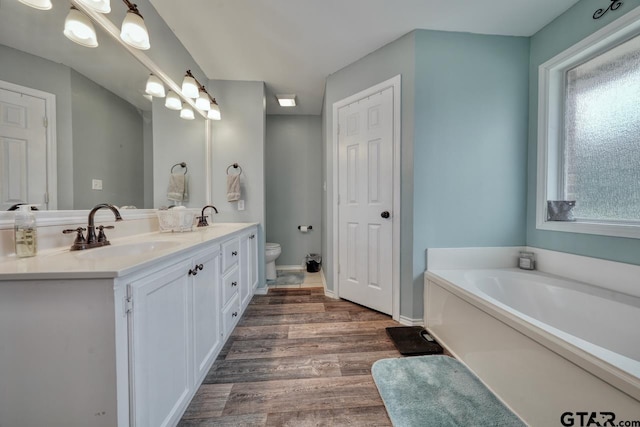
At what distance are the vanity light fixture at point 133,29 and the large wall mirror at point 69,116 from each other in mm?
97

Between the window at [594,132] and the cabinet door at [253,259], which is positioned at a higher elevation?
the window at [594,132]

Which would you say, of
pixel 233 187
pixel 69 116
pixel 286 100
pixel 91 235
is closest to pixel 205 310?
pixel 91 235

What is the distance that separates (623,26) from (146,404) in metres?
3.08

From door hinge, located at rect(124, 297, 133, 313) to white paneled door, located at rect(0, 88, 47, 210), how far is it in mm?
677

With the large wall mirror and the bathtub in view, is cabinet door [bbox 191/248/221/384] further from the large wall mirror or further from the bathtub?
the bathtub

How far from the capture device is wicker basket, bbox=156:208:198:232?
63.4 inches

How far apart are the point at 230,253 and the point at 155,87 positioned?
1352 mm

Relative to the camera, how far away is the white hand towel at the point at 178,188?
6.15ft

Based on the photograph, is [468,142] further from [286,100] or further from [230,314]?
[230,314]

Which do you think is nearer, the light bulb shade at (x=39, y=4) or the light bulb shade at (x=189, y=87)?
the light bulb shade at (x=39, y=4)

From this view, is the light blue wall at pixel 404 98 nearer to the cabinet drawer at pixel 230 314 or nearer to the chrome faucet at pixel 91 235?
the cabinet drawer at pixel 230 314

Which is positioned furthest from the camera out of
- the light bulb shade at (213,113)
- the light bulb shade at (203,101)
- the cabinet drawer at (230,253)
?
the light bulb shade at (213,113)

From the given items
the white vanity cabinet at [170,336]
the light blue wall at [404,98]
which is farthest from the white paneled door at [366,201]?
the white vanity cabinet at [170,336]

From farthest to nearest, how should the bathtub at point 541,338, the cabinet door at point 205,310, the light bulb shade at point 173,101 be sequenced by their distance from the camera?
the light bulb shade at point 173,101, the cabinet door at point 205,310, the bathtub at point 541,338
